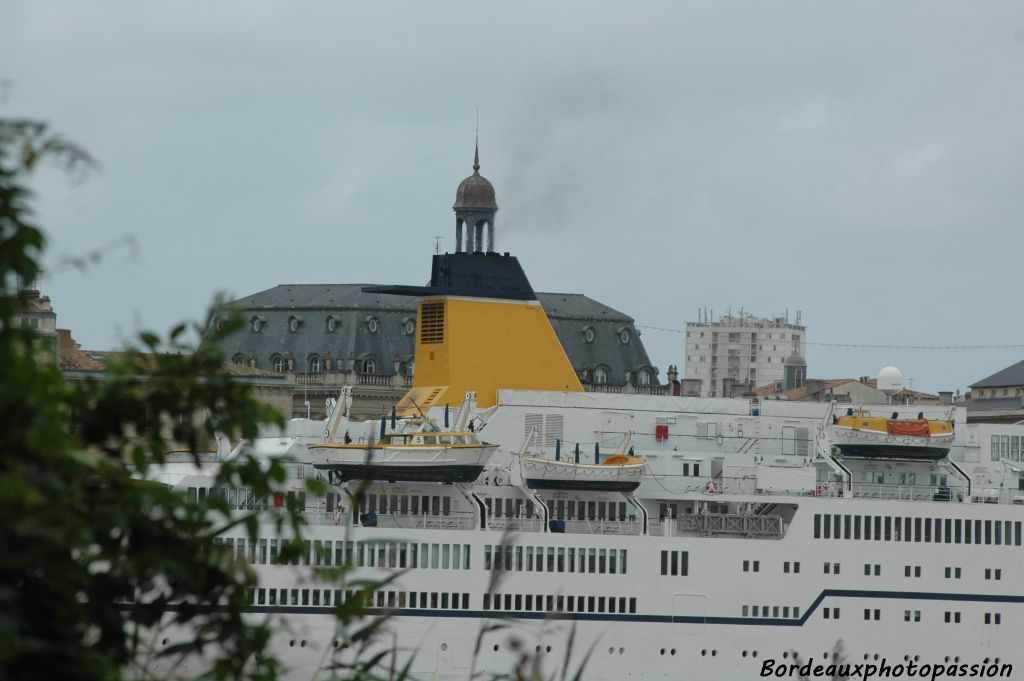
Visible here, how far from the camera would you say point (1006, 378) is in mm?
117125

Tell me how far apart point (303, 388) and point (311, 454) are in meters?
55.2

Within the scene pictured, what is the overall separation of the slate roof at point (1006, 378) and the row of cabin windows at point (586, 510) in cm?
6906

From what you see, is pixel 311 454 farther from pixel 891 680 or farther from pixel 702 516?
pixel 891 680

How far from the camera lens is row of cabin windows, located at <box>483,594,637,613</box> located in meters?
47.4

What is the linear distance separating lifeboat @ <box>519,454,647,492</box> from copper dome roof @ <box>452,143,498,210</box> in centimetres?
950

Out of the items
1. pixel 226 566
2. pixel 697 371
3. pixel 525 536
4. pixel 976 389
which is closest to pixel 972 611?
pixel 525 536

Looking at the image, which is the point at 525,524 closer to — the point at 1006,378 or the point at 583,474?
the point at 583,474

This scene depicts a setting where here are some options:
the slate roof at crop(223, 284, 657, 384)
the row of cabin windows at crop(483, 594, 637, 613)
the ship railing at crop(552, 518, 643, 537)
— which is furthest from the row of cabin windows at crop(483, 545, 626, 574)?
the slate roof at crop(223, 284, 657, 384)

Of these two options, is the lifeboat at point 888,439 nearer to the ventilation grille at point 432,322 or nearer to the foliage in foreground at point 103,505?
the ventilation grille at point 432,322

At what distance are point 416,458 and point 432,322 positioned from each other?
6669 millimetres

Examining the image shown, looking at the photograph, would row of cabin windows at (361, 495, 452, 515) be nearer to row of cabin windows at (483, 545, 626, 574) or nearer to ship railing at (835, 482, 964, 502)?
row of cabin windows at (483, 545, 626, 574)

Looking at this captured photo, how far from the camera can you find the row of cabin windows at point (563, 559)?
1877 inches

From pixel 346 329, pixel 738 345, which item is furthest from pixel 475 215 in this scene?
pixel 738 345

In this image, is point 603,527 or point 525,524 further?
point 603,527
